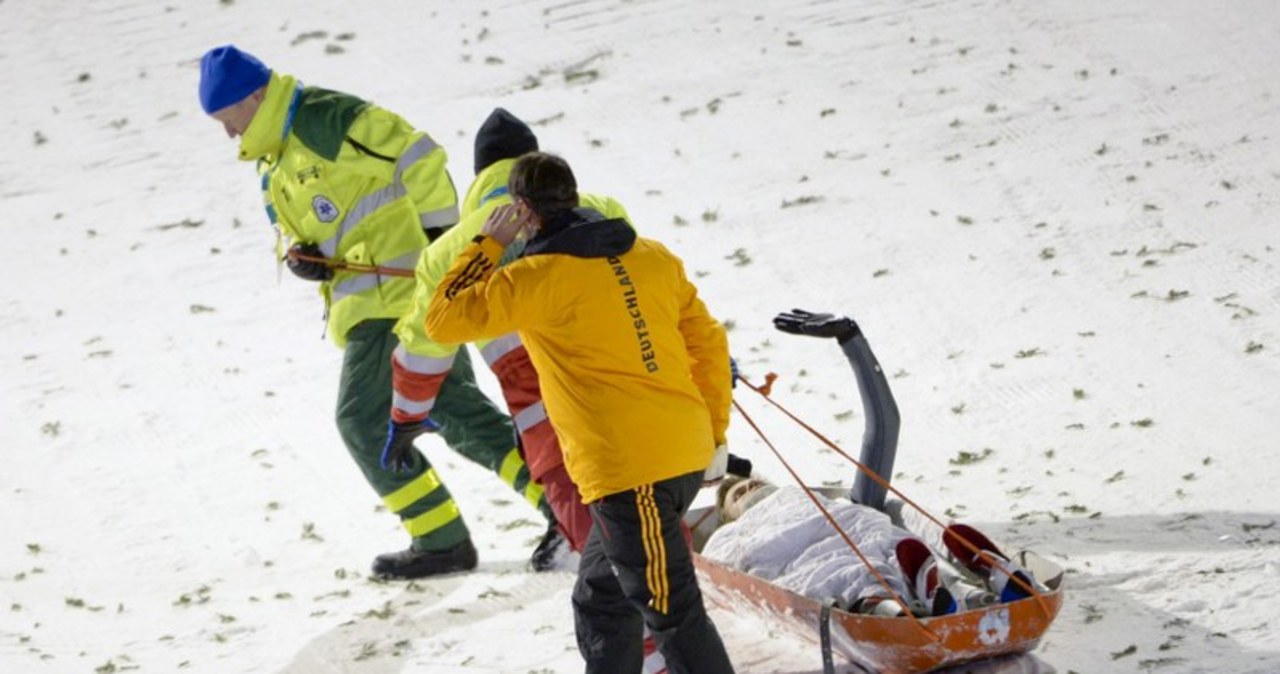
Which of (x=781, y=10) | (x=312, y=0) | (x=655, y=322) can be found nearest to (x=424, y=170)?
(x=655, y=322)

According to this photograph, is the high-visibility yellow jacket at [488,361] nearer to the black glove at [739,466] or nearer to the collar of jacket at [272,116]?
the black glove at [739,466]

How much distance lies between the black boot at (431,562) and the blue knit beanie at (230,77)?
5.86 ft

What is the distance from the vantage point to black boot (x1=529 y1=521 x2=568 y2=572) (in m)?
6.92

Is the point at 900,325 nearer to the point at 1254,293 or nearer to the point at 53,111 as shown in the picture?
the point at 1254,293

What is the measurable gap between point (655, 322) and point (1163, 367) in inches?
139

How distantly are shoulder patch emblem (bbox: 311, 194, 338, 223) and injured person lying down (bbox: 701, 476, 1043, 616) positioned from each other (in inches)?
75.6

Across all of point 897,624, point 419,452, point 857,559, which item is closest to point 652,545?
point 897,624

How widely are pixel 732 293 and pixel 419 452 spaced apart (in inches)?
103

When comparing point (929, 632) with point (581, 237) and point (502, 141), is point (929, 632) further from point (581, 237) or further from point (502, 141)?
point (502, 141)

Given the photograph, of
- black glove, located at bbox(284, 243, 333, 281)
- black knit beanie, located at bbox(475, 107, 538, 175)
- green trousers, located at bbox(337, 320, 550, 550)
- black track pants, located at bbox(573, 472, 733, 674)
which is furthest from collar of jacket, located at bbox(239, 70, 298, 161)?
black track pants, located at bbox(573, 472, 733, 674)

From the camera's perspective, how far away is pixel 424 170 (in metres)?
6.85

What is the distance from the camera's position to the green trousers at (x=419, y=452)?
6.99m

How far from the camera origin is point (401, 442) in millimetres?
6523

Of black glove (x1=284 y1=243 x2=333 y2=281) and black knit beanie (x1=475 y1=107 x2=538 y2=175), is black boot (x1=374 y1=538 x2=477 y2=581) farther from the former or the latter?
black knit beanie (x1=475 y1=107 x2=538 y2=175)
